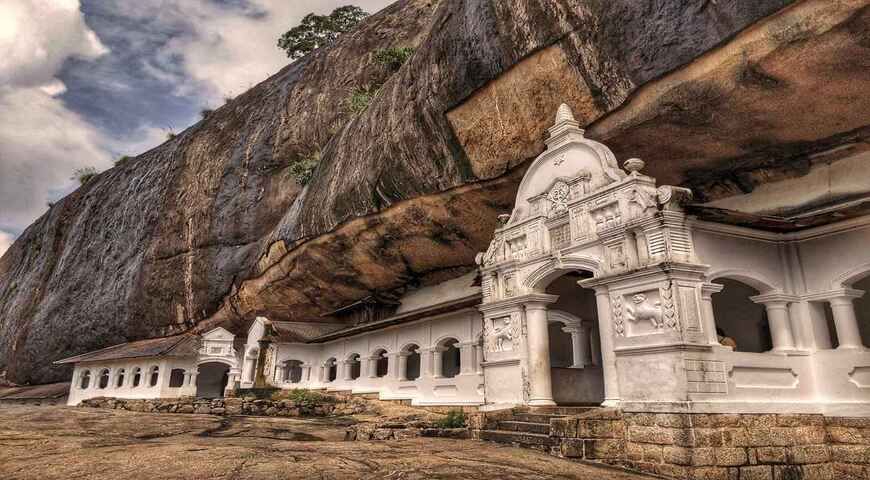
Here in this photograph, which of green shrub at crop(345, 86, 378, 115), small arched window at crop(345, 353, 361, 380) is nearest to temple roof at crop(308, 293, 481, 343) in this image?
small arched window at crop(345, 353, 361, 380)

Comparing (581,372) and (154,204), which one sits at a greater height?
(154,204)

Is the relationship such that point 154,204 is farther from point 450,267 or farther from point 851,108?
point 851,108

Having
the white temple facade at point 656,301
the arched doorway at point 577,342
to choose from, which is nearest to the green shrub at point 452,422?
the white temple facade at point 656,301

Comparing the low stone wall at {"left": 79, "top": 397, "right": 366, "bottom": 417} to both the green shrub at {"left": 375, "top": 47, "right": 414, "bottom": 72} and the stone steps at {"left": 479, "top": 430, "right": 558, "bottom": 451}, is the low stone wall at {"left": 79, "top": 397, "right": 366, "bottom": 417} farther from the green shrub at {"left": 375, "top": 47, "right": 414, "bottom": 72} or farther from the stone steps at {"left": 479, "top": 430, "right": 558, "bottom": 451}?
the green shrub at {"left": 375, "top": 47, "right": 414, "bottom": 72}

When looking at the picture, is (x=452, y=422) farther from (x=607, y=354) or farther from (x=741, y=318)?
(x=741, y=318)

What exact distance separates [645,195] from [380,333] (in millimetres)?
12440

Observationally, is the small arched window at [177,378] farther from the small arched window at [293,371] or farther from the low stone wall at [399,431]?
the low stone wall at [399,431]

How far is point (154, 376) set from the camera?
28703 mm

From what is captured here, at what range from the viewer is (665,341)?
7984 millimetres

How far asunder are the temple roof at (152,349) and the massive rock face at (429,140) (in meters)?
0.79

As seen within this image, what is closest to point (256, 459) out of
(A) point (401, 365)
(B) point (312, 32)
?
(A) point (401, 365)

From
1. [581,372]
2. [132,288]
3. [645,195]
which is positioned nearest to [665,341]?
[645,195]

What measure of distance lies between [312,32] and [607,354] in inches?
1337

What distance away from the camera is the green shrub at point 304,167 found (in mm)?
23750
